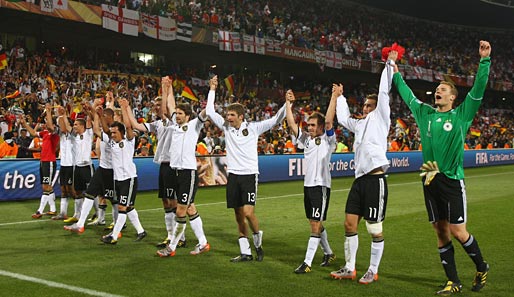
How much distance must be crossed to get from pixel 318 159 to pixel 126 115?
336cm

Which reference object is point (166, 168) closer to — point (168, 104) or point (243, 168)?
point (168, 104)

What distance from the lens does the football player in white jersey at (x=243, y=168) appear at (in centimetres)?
739

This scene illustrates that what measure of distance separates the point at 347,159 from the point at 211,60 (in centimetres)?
1500

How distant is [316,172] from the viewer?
7.04 meters

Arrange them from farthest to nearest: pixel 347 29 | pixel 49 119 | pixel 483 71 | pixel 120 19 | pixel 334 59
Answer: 1. pixel 347 29
2. pixel 334 59
3. pixel 120 19
4. pixel 49 119
5. pixel 483 71

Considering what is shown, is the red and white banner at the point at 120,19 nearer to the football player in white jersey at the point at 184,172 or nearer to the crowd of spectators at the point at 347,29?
the crowd of spectators at the point at 347,29

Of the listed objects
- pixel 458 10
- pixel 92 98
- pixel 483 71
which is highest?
pixel 458 10

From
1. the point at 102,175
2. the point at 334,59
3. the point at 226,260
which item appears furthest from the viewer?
the point at 334,59

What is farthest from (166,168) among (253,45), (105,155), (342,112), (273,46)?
(273,46)

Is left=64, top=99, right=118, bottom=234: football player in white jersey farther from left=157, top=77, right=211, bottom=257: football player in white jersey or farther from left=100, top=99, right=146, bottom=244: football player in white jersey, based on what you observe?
left=157, top=77, right=211, bottom=257: football player in white jersey

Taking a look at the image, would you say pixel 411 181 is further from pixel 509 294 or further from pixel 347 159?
pixel 509 294

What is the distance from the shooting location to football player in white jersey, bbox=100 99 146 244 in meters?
8.95

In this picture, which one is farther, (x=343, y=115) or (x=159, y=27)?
(x=159, y=27)

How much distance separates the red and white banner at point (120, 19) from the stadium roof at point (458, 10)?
2885cm
